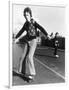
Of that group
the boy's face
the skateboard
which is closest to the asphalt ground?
the skateboard

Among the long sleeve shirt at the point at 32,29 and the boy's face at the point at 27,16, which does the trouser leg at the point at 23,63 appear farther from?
the boy's face at the point at 27,16

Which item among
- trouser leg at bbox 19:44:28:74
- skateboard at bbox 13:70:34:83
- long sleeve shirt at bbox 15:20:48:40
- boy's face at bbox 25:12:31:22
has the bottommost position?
skateboard at bbox 13:70:34:83

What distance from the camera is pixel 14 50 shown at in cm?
187

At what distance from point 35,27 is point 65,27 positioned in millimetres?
311

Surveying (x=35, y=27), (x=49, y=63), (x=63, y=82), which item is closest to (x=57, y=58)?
(x=49, y=63)

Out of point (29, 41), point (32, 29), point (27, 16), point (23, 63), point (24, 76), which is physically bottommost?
point (24, 76)

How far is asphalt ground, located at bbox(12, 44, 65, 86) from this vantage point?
1.89 metres

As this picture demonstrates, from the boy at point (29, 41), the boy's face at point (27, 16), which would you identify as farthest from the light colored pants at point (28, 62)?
the boy's face at point (27, 16)

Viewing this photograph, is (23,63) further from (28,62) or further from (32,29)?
(32,29)

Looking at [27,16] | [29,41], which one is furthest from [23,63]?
[27,16]

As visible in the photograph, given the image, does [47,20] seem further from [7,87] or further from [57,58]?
[7,87]

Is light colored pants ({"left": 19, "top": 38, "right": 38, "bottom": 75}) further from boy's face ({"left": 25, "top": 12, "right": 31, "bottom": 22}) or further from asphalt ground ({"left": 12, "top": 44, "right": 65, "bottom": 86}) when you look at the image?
boy's face ({"left": 25, "top": 12, "right": 31, "bottom": 22})

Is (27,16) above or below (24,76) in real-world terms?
above

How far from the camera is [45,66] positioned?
1.98m
